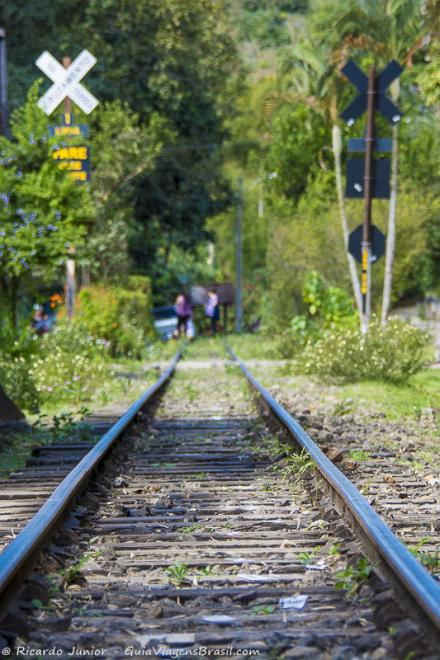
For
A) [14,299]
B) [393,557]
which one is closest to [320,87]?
[14,299]

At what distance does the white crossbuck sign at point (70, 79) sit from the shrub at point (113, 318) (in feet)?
17.3

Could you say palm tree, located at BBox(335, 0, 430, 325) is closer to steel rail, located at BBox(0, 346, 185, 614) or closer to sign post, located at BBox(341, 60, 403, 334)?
sign post, located at BBox(341, 60, 403, 334)

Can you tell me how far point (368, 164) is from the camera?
58.7ft

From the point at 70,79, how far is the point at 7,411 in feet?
34.4

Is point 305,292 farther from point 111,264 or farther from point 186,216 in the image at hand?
point 186,216

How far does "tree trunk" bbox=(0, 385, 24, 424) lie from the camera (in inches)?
470

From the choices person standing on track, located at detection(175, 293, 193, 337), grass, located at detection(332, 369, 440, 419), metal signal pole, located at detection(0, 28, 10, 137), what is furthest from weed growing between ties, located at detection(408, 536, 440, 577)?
person standing on track, located at detection(175, 293, 193, 337)

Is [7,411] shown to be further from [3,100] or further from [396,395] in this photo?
[3,100]

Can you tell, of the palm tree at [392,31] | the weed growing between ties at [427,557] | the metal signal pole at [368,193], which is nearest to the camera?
the weed growing between ties at [427,557]

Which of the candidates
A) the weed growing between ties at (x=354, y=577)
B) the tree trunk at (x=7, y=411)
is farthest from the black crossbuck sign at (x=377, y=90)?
the weed growing between ties at (x=354, y=577)

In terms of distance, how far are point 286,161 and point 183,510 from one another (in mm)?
42318

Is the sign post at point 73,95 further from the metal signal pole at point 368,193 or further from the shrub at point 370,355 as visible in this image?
the shrub at point 370,355

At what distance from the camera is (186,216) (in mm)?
42125

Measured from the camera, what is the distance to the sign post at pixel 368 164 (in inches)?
696
